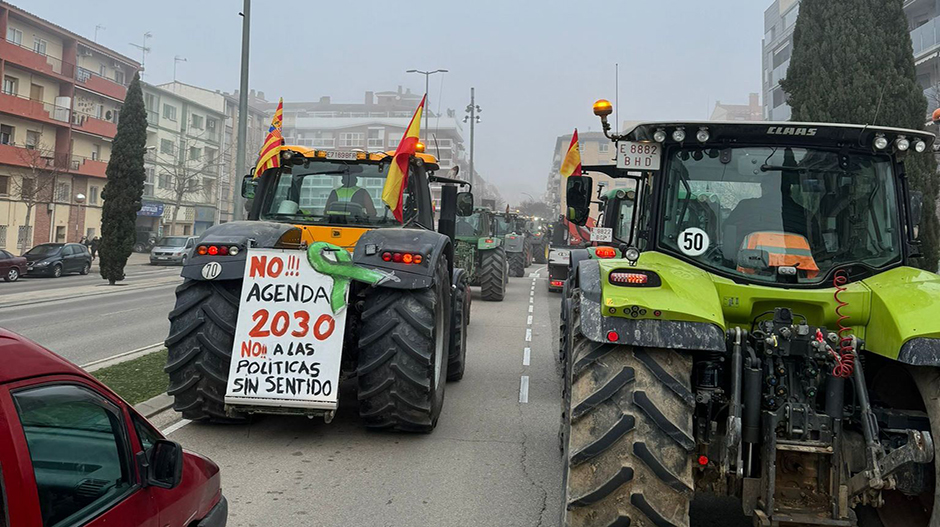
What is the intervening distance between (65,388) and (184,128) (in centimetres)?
6739

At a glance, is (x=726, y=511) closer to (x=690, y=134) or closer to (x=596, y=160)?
(x=690, y=134)

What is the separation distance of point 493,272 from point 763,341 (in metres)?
15.8

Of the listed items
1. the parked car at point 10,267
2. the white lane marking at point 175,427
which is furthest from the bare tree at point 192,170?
the white lane marking at point 175,427

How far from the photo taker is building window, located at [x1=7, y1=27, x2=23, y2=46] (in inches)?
1725

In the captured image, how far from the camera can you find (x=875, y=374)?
430 cm

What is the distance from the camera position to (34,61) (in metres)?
44.1

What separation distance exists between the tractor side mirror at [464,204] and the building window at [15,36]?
44.6 meters

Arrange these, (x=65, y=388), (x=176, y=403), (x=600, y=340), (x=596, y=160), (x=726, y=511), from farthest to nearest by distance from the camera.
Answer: (x=596, y=160) < (x=176, y=403) < (x=726, y=511) < (x=600, y=340) < (x=65, y=388)

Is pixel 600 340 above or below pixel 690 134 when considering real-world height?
below

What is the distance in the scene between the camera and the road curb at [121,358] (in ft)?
32.0

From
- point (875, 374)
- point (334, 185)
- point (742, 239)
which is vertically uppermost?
point (334, 185)

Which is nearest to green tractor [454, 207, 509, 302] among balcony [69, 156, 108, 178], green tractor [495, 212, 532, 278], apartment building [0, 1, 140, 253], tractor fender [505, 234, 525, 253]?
green tractor [495, 212, 532, 278]

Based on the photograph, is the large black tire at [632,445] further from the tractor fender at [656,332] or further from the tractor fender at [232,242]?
the tractor fender at [232,242]

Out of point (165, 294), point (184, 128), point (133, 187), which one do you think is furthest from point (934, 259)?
point (184, 128)
